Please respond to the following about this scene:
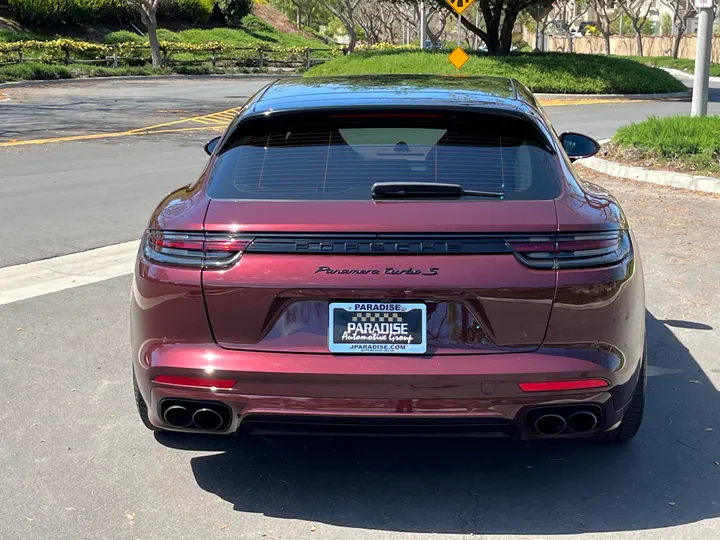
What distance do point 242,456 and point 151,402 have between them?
2.36ft

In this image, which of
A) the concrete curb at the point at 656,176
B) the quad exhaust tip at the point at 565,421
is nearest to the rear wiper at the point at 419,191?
the quad exhaust tip at the point at 565,421

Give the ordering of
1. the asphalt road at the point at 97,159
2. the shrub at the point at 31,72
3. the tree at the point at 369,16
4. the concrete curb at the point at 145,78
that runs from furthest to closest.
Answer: the tree at the point at 369,16 → the shrub at the point at 31,72 → the concrete curb at the point at 145,78 → the asphalt road at the point at 97,159

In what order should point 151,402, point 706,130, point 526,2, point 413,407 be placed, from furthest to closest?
point 526,2, point 706,130, point 151,402, point 413,407

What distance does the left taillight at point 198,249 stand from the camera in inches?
143

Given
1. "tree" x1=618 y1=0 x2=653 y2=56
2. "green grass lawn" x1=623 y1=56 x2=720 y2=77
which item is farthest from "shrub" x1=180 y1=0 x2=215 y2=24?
"green grass lawn" x1=623 y1=56 x2=720 y2=77

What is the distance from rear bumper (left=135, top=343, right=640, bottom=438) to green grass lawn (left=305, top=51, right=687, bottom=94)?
1040 inches

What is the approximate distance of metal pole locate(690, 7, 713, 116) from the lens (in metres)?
14.7

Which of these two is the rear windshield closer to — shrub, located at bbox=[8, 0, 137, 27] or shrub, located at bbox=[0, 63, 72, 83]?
shrub, located at bbox=[0, 63, 72, 83]

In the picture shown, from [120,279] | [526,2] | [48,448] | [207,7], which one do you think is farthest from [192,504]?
[207,7]

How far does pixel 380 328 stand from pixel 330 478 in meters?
0.91

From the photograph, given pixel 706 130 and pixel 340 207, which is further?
pixel 706 130

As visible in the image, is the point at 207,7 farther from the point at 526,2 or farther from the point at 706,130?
the point at 706,130

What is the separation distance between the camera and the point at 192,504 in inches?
155

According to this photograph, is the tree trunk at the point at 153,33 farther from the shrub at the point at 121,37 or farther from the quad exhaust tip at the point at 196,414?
the quad exhaust tip at the point at 196,414
